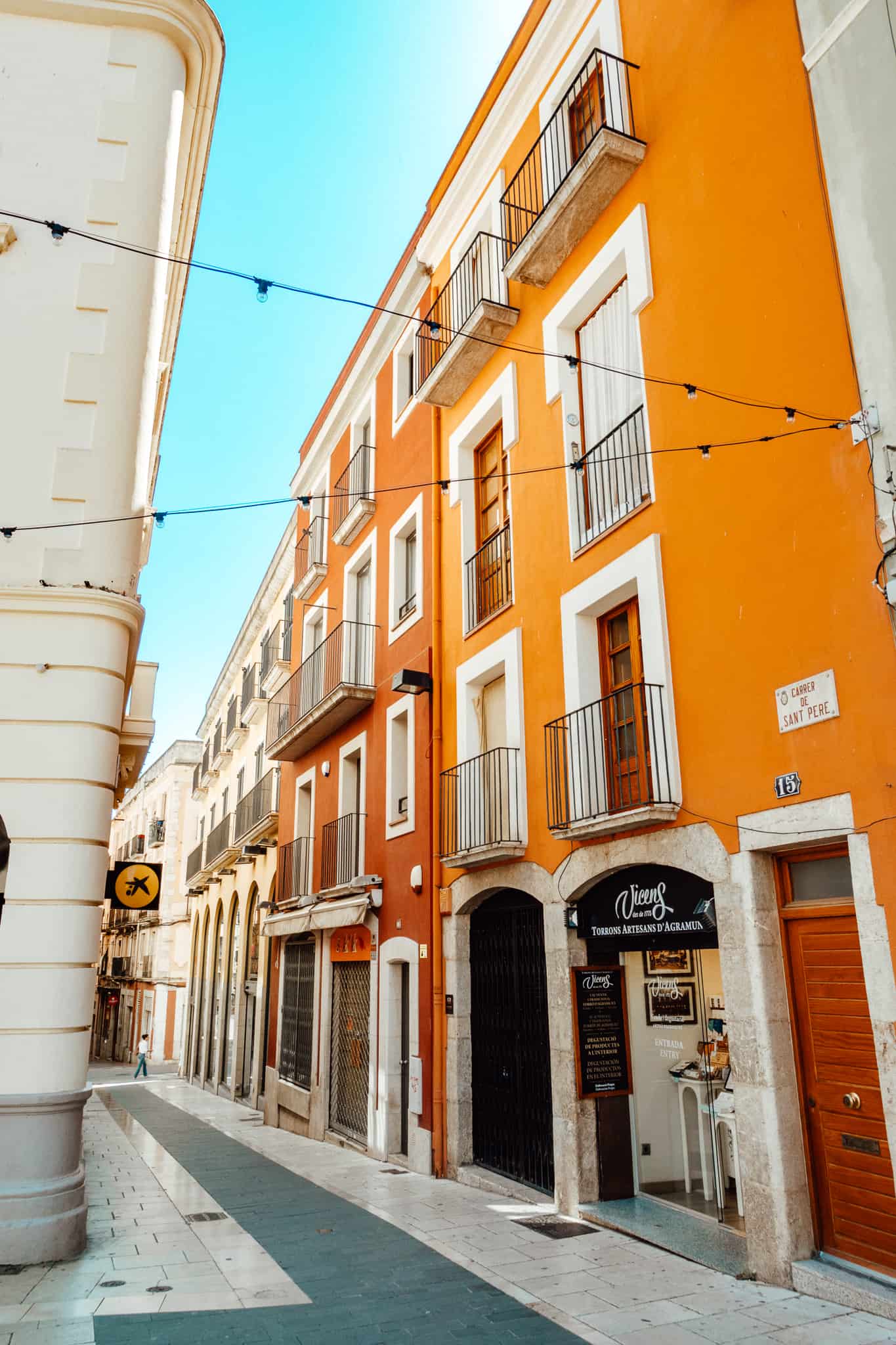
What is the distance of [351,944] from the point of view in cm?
1486

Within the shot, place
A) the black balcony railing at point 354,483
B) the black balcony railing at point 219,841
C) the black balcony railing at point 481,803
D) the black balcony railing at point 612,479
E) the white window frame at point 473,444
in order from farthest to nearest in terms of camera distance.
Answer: the black balcony railing at point 219,841 < the black balcony railing at point 354,483 < the white window frame at point 473,444 < the black balcony railing at point 481,803 < the black balcony railing at point 612,479

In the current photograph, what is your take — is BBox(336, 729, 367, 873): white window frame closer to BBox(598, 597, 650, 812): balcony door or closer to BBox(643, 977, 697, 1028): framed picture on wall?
BBox(643, 977, 697, 1028): framed picture on wall

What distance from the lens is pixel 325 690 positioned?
54.6 ft

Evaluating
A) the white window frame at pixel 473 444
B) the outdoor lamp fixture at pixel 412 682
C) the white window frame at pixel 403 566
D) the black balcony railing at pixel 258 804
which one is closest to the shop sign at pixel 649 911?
the white window frame at pixel 473 444

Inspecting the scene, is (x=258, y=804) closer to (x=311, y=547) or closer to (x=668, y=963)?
(x=311, y=547)

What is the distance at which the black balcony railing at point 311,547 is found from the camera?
19.0 meters

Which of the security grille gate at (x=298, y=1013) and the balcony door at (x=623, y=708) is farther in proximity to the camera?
the security grille gate at (x=298, y=1013)

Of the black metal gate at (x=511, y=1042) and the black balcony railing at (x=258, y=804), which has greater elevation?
the black balcony railing at (x=258, y=804)

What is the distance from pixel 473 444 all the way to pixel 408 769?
4606 mm

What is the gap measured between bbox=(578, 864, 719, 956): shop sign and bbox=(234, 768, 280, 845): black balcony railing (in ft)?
42.8

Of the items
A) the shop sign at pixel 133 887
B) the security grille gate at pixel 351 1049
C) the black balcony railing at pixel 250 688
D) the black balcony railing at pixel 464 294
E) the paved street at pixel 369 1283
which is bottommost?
the paved street at pixel 369 1283

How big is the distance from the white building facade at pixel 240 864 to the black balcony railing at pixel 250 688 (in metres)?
0.05

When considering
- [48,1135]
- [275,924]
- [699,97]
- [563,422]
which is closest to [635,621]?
[563,422]

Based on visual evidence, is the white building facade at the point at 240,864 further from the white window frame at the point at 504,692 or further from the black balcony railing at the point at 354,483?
the white window frame at the point at 504,692
